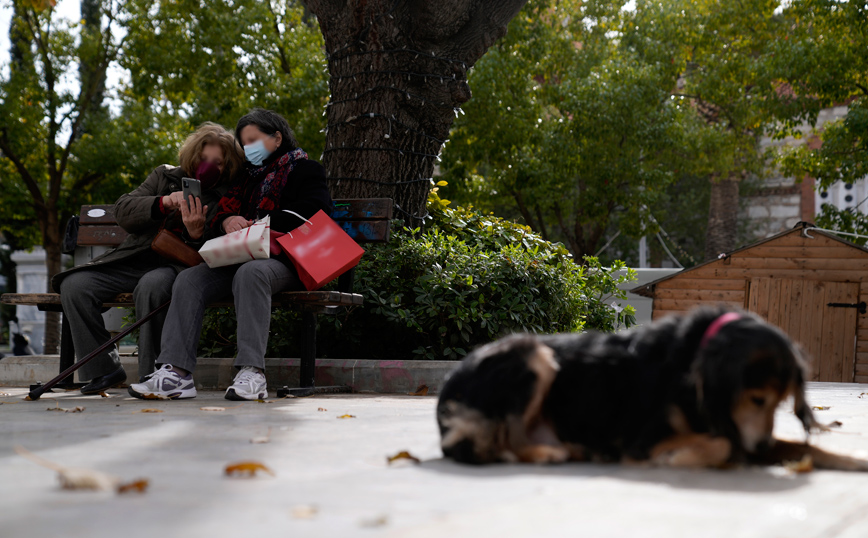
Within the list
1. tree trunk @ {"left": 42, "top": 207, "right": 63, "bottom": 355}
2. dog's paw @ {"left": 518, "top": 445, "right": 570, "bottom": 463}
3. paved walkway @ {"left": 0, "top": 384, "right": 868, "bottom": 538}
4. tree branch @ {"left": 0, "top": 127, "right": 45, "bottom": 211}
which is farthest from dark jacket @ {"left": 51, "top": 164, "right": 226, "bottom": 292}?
tree branch @ {"left": 0, "top": 127, "right": 45, "bottom": 211}

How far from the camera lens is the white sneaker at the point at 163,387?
5.01 meters

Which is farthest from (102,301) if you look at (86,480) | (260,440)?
(86,480)

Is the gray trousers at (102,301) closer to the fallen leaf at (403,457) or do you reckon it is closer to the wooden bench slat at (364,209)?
the wooden bench slat at (364,209)

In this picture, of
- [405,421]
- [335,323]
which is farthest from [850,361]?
[405,421]

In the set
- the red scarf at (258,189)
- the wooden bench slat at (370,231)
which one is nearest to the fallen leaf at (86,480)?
the red scarf at (258,189)

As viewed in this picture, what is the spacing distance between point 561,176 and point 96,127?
11.2 m

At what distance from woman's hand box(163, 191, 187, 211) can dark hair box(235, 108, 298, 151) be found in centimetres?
60

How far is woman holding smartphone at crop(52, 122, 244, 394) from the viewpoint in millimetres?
5508

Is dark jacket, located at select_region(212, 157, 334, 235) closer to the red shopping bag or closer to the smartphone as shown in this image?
the red shopping bag

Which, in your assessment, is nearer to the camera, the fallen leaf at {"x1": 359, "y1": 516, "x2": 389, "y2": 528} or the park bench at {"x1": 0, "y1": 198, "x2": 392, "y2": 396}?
the fallen leaf at {"x1": 359, "y1": 516, "x2": 389, "y2": 528}

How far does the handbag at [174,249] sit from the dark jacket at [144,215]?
0.18m

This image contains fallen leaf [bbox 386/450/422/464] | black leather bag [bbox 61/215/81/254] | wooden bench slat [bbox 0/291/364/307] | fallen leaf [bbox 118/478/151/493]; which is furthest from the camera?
black leather bag [bbox 61/215/81/254]

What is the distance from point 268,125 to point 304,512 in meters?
4.10

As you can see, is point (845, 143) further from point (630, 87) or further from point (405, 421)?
point (405, 421)
